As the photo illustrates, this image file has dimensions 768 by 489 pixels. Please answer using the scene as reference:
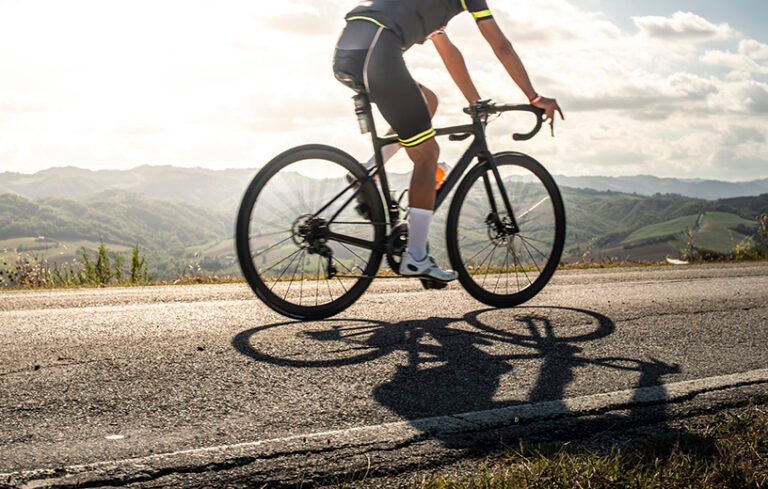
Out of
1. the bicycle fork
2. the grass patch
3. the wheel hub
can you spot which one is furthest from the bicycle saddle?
the grass patch

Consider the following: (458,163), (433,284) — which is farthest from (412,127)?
(433,284)

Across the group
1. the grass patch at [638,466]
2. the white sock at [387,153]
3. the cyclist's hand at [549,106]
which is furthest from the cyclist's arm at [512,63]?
the grass patch at [638,466]

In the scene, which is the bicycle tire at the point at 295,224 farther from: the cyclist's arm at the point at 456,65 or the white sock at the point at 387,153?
the cyclist's arm at the point at 456,65

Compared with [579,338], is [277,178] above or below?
above

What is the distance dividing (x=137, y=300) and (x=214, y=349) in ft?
7.45

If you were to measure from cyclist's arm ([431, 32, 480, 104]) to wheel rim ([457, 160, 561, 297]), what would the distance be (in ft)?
1.90

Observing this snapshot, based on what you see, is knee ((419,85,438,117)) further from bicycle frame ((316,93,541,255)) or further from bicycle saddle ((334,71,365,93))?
bicycle saddle ((334,71,365,93))

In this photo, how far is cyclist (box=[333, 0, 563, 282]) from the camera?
4.59 m

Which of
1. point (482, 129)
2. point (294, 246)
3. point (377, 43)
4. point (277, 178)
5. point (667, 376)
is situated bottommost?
point (667, 376)

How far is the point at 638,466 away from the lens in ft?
8.13

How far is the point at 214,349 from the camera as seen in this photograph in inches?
151

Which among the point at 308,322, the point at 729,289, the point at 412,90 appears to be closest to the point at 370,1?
the point at 412,90

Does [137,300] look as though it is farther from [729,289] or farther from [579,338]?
[729,289]

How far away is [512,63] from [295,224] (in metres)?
1.88
